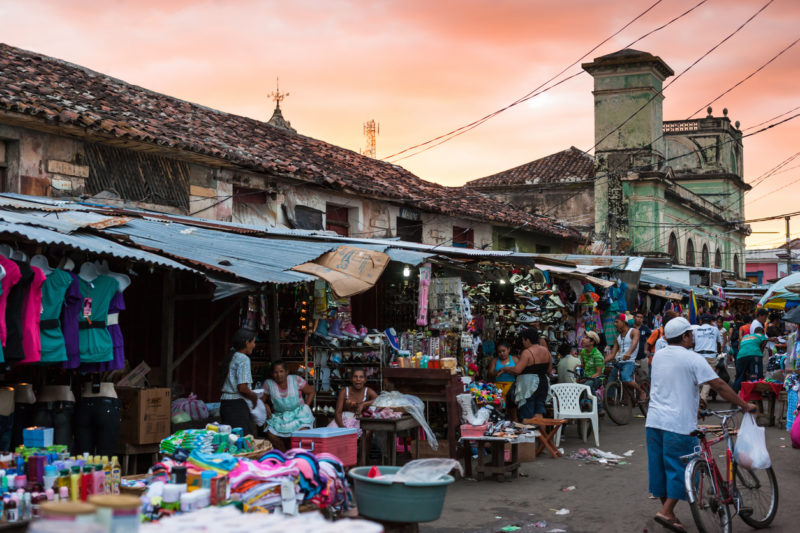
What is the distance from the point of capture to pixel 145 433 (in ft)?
28.2

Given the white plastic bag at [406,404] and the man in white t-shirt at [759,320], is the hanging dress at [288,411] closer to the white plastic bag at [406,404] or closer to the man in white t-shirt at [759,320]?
the white plastic bag at [406,404]

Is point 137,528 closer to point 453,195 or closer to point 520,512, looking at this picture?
point 520,512

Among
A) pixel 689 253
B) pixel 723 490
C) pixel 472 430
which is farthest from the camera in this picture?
pixel 689 253

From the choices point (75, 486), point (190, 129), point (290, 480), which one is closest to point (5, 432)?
point (75, 486)

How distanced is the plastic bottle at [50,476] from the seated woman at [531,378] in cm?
712

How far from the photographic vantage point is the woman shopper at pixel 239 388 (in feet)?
28.9

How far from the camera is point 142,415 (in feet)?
28.0

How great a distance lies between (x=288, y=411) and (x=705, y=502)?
4.52m

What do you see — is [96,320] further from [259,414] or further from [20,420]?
[259,414]

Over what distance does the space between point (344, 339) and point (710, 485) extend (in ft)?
17.4

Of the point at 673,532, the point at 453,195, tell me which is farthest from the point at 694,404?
the point at 453,195

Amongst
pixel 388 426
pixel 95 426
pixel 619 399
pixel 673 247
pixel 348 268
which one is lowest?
pixel 619 399

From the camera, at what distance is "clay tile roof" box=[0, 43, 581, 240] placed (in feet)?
41.0

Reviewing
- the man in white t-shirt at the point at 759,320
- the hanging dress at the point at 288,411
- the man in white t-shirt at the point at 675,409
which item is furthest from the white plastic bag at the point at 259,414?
the man in white t-shirt at the point at 759,320
